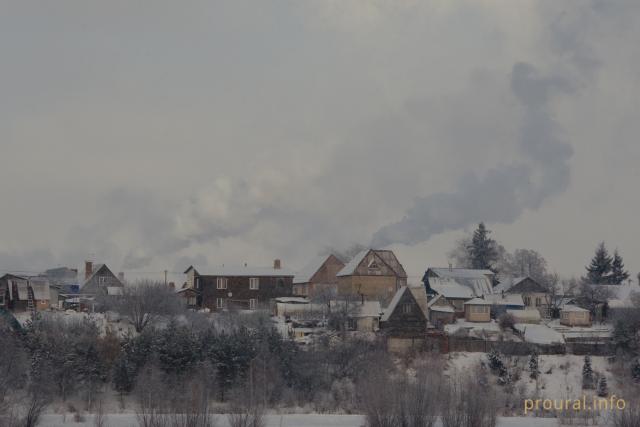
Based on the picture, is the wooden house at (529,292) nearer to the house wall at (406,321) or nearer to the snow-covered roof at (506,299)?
the snow-covered roof at (506,299)

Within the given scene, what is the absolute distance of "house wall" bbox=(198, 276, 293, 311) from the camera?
244ft

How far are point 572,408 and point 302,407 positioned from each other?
13967 millimetres

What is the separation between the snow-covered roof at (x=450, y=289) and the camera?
256 feet

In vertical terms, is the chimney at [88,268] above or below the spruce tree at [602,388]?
above

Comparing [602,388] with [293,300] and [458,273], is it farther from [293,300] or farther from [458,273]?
[458,273]

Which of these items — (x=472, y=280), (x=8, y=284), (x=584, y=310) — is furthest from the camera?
(x=472, y=280)

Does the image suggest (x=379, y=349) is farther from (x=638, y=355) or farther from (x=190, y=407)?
(x=190, y=407)

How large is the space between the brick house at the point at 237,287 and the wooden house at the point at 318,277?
317 centimetres

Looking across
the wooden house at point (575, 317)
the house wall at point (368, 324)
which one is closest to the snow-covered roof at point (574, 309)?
the wooden house at point (575, 317)

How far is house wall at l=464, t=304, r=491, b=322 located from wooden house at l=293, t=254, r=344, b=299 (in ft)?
35.5

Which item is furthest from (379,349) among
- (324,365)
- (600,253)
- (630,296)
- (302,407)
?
(600,253)

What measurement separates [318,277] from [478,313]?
13967 mm

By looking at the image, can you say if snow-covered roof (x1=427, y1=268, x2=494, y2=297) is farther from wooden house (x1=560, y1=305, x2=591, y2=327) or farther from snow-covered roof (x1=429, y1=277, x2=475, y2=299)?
wooden house (x1=560, y1=305, x2=591, y2=327)

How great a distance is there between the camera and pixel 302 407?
50.0m
